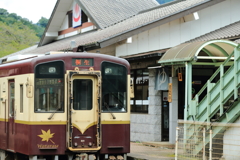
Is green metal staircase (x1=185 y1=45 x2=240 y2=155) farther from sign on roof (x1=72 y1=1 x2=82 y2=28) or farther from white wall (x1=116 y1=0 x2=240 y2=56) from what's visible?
sign on roof (x1=72 y1=1 x2=82 y2=28)

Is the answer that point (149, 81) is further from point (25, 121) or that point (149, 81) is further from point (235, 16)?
point (25, 121)

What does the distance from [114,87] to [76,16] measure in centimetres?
1621

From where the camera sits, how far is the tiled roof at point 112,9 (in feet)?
82.9

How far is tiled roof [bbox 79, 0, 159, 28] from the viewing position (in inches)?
995

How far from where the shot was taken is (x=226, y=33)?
15.1 m

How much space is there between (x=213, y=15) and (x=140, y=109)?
4560 millimetres

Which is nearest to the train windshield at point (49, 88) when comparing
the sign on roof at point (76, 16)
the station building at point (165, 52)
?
the station building at point (165, 52)

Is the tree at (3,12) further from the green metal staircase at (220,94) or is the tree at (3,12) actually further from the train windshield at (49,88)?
the train windshield at (49,88)

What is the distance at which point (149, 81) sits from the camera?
18.1 m

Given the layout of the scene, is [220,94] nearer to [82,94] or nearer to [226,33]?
[82,94]

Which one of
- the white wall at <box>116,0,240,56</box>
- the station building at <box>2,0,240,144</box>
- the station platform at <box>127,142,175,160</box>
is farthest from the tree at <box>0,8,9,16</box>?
the station platform at <box>127,142,175,160</box>

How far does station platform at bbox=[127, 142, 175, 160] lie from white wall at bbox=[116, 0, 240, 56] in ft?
11.0

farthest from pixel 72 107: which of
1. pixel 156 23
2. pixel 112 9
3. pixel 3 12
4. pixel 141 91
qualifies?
pixel 3 12

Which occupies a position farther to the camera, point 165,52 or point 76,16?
point 76,16
